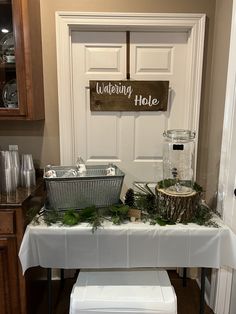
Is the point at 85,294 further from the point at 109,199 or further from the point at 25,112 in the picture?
the point at 25,112

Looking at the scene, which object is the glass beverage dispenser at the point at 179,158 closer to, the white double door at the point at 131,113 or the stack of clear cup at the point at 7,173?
the white double door at the point at 131,113

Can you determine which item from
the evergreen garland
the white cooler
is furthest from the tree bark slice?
the white cooler

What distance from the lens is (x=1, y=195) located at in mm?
1631

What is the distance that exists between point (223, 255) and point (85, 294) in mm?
819

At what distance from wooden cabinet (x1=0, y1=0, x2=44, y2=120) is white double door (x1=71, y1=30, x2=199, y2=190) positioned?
0.31 meters

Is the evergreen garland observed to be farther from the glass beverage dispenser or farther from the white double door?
the white double door

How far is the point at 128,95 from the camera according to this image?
1962mm

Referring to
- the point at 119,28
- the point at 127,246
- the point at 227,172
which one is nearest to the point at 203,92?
the point at 227,172

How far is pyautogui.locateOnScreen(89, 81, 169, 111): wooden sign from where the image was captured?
1946 mm

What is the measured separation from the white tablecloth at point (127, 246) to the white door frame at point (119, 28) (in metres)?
0.77

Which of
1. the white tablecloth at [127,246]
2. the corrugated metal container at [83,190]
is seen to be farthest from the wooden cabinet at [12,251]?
the corrugated metal container at [83,190]

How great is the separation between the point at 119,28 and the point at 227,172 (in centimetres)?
125

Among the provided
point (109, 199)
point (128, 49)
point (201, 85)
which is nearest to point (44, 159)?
point (109, 199)

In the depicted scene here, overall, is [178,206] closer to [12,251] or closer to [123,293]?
[123,293]
